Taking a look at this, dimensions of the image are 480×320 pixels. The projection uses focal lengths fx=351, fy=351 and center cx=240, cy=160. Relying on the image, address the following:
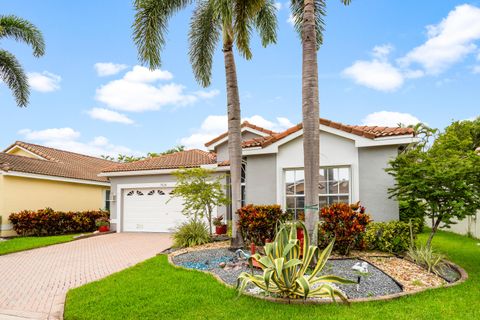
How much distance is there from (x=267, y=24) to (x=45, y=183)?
16.1 m

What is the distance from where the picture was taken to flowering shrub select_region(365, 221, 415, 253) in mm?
10508

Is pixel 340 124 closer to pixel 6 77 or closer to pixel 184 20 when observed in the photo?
pixel 184 20

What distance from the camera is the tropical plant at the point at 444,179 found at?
8.71 metres

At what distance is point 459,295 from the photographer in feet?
22.1

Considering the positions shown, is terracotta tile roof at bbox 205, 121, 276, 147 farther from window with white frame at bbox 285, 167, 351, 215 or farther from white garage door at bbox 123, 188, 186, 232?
window with white frame at bbox 285, 167, 351, 215

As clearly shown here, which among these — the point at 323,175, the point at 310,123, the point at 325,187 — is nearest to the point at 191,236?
the point at 325,187

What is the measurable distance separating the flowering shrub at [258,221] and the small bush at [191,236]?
6.64ft

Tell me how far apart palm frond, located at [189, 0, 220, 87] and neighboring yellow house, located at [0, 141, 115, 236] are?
1193 cm

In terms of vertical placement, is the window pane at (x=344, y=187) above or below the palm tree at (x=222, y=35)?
below

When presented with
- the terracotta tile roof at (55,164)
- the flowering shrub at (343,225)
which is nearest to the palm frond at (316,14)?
the flowering shrub at (343,225)

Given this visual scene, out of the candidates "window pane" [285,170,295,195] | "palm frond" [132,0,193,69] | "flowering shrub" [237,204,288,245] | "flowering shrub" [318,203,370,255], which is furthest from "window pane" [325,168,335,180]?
"palm frond" [132,0,193,69]

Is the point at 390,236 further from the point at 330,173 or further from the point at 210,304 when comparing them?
the point at 210,304

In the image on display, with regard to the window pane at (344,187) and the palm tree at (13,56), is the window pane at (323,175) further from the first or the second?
the palm tree at (13,56)

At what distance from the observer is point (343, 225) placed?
1010 centimetres
